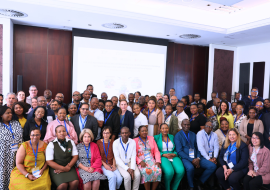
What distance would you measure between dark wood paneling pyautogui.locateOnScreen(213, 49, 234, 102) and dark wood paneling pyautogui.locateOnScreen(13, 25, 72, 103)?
6124 mm

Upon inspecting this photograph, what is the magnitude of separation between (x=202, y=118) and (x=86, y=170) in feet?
8.57

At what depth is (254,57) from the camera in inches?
350

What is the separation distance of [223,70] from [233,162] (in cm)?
665

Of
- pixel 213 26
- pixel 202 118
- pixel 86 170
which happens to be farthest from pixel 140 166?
pixel 213 26

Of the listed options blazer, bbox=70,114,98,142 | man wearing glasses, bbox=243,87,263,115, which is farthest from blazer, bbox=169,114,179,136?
man wearing glasses, bbox=243,87,263,115

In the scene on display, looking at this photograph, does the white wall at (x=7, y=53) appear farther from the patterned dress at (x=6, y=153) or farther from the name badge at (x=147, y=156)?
the name badge at (x=147, y=156)

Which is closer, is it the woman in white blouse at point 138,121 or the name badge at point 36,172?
the name badge at point 36,172

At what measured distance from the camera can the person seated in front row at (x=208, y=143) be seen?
3973mm

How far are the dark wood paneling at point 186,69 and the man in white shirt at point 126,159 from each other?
222 inches

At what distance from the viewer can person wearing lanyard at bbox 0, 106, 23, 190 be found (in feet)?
10.5

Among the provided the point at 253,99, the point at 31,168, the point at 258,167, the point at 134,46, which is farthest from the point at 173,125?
the point at 134,46

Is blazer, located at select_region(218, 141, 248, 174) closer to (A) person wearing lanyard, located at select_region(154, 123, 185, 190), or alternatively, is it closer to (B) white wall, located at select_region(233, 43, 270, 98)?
(A) person wearing lanyard, located at select_region(154, 123, 185, 190)

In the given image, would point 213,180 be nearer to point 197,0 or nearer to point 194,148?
point 194,148

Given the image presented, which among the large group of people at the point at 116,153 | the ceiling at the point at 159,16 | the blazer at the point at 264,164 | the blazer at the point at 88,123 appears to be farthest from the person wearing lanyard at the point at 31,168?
the ceiling at the point at 159,16
